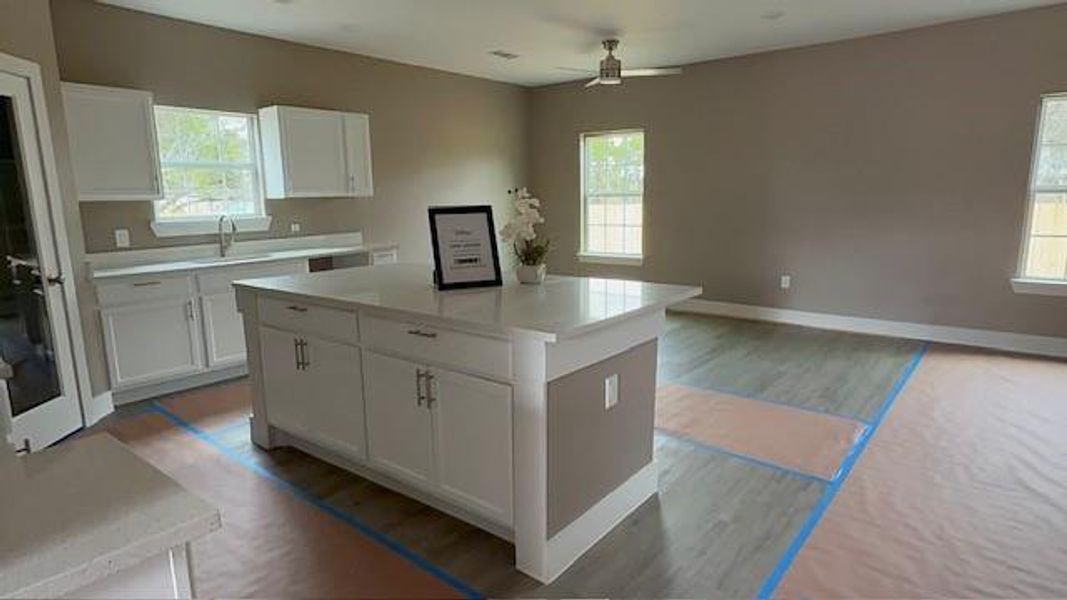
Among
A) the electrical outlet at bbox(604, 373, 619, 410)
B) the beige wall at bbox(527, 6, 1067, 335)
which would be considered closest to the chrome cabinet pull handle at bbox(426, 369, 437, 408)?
the electrical outlet at bbox(604, 373, 619, 410)

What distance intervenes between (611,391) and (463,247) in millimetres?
960

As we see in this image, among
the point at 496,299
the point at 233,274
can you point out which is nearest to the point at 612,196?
the point at 233,274

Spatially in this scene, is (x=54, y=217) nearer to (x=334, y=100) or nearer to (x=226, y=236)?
(x=226, y=236)

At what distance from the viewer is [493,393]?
217 centimetres

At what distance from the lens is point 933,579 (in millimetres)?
2146

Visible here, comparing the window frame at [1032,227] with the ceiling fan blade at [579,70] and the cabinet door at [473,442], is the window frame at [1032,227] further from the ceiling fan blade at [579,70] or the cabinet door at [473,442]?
the cabinet door at [473,442]

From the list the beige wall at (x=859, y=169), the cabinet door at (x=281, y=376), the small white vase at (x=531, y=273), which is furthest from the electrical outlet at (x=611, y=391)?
the beige wall at (x=859, y=169)

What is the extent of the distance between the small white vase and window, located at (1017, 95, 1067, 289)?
4499mm

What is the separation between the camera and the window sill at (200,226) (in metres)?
4.57

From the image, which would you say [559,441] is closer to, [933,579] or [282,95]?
[933,579]

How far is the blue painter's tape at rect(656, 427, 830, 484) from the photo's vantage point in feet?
9.58

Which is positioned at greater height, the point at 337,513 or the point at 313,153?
the point at 313,153

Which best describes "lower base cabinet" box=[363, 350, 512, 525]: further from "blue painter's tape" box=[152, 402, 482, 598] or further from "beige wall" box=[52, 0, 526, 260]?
"beige wall" box=[52, 0, 526, 260]

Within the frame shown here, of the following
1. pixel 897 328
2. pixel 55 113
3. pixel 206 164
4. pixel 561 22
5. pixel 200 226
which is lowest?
pixel 897 328
